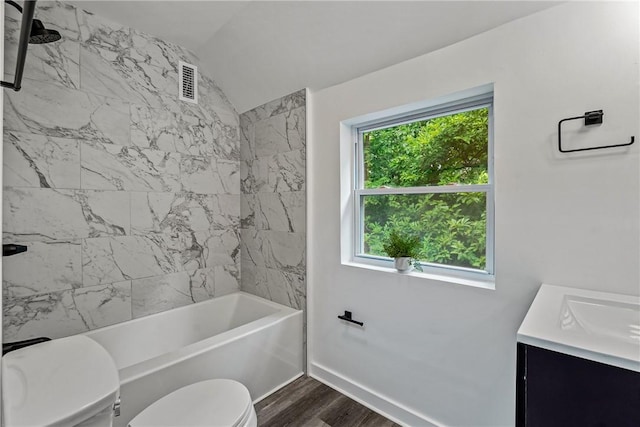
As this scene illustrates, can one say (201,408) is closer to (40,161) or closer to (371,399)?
(371,399)

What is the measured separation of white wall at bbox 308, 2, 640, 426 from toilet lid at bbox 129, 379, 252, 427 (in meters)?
0.95

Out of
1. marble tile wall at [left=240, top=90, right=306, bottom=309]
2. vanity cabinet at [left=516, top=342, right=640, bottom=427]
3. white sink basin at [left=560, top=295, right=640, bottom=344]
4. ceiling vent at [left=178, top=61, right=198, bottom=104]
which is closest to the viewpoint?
vanity cabinet at [left=516, top=342, right=640, bottom=427]

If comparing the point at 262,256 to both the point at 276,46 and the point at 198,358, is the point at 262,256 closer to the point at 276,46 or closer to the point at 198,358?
the point at 198,358

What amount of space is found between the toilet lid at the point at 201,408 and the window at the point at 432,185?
118 centimetres

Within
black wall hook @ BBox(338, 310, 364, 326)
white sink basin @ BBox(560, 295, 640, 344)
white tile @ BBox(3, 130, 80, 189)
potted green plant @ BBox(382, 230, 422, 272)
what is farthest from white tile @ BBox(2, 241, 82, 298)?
white sink basin @ BBox(560, 295, 640, 344)

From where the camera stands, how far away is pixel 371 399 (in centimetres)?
189

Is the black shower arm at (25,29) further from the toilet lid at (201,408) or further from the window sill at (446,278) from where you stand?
the window sill at (446,278)

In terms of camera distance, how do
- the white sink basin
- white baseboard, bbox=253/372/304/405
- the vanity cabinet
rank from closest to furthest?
the vanity cabinet
the white sink basin
white baseboard, bbox=253/372/304/405

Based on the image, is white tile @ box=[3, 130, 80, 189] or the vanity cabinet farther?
white tile @ box=[3, 130, 80, 189]

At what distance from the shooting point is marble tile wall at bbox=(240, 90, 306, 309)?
7.52 feet

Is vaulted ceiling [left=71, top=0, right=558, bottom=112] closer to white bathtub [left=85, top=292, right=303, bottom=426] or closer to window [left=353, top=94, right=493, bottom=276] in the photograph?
window [left=353, top=94, right=493, bottom=276]

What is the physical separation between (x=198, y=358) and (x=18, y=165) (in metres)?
1.56

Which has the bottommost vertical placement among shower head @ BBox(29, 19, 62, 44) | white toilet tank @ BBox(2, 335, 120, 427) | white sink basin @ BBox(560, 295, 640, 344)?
white toilet tank @ BBox(2, 335, 120, 427)

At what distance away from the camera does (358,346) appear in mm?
1980
